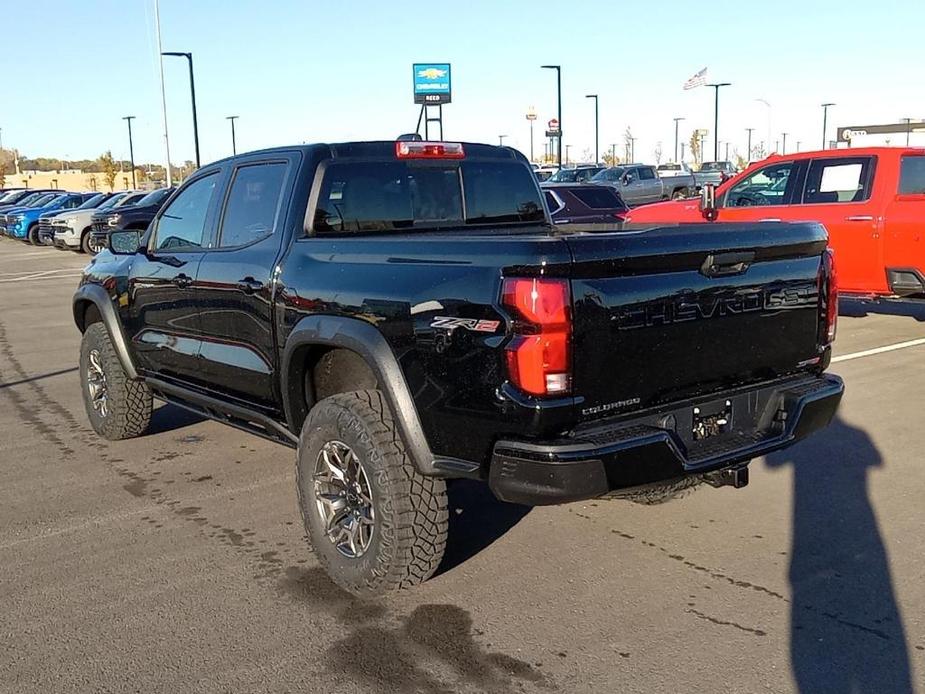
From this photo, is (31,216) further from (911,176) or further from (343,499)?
(343,499)

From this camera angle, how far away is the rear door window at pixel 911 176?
9477mm

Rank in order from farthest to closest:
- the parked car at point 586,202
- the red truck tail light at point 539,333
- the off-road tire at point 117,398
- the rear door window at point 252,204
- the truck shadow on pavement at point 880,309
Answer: the parked car at point 586,202
the truck shadow on pavement at point 880,309
the off-road tire at point 117,398
the rear door window at point 252,204
the red truck tail light at point 539,333

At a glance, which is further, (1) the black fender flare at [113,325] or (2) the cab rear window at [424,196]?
(1) the black fender flare at [113,325]

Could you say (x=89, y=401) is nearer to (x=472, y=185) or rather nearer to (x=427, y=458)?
(x=472, y=185)

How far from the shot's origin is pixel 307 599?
3.83 m

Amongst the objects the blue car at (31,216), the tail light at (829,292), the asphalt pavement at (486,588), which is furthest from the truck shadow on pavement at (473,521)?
the blue car at (31,216)

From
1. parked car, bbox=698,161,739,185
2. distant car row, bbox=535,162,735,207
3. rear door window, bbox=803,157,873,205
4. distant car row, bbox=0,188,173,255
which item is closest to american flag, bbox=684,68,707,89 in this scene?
parked car, bbox=698,161,739,185

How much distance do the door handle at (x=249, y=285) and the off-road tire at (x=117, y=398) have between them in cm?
191

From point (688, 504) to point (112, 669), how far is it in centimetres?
299

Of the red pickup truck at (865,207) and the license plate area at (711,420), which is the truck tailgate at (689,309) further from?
the red pickup truck at (865,207)

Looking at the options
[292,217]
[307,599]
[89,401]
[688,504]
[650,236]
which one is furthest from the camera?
[89,401]

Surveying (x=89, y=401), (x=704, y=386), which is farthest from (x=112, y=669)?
(x=89, y=401)

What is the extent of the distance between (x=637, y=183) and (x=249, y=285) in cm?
2855

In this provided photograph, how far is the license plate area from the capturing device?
3.57 metres
